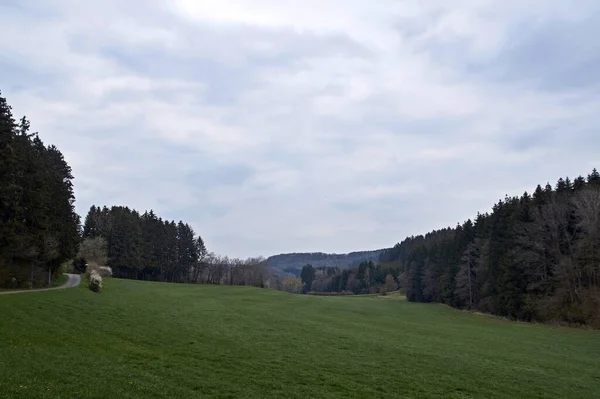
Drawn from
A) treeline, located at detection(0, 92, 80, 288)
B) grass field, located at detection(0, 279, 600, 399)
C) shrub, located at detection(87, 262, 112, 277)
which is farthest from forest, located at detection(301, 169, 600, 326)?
shrub, located at detection(87, 262, 112, 277)

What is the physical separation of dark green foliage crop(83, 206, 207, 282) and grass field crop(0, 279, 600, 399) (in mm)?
82467

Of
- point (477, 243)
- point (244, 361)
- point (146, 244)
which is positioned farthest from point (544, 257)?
point (146, 244)

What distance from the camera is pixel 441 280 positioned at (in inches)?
4070

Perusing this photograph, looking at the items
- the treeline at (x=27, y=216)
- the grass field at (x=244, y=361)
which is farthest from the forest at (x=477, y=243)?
the grass field at (x=244, y=361)

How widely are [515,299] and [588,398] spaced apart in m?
52.8

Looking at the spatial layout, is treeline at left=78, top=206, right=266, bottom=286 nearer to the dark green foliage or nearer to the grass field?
the dark green foliage

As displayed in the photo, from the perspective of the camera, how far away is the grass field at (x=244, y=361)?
13.7 metres

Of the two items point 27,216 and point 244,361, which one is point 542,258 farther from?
point 27,216

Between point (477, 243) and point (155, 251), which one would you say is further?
point (155, 251)

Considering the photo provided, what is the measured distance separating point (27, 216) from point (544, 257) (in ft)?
211

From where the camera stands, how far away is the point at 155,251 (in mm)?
127125

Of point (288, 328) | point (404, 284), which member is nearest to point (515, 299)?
point (288, 328)

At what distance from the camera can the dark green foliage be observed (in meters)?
114

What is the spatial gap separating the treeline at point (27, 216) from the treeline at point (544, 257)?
60820 millimetres
